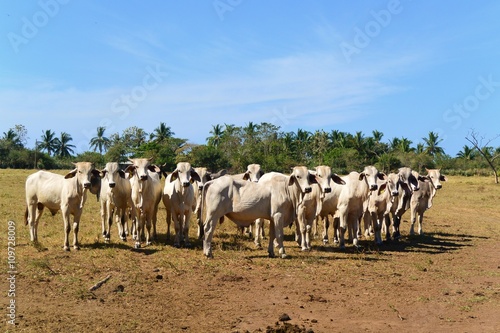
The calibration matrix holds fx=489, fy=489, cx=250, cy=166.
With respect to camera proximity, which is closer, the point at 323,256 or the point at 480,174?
the point at 323,256

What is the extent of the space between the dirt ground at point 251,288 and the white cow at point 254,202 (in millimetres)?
824

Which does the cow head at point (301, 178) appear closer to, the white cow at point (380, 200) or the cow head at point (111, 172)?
the white cow at point (380, 200)

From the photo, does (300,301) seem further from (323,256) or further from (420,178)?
(420,178)

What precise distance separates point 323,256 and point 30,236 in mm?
8295

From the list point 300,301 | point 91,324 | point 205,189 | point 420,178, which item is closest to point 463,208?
point 420,178

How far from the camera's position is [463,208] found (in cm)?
2881

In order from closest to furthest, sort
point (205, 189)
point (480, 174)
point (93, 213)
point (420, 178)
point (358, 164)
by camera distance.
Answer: point (205, 189), point (420, 178), point (93, 213), point (358, 164), point (480, 174)

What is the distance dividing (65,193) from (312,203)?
6.67 meters

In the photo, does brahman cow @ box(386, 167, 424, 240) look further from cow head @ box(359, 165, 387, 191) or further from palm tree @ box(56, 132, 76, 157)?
palm tree @ box(56, 132, 76, 157)

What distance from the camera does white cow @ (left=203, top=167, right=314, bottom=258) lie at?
12.0 meters

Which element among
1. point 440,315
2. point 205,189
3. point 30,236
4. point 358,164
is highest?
point 358,164

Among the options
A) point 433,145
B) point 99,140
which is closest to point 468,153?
point 433,145

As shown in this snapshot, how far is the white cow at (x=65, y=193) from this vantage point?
12289 millimetres

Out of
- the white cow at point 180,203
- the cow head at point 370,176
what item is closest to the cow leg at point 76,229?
the white cow at point 180,203
